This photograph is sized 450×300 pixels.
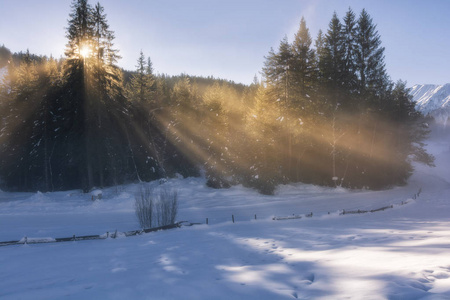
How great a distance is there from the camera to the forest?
88.3ft

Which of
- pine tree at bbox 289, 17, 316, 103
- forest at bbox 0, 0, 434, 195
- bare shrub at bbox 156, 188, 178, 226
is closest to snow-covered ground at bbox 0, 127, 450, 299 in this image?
bare shrub at bbox 156, 188, 178, 226

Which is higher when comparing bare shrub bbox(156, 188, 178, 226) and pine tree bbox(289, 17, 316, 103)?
pine tree bbox(289, 17, 316, 103)

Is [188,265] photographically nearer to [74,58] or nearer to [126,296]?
[126,296]

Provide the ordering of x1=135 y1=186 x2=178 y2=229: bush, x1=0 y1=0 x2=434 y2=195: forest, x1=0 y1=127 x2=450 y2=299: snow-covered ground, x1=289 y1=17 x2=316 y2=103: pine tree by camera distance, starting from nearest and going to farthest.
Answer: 1. x1=0 y1=127 x2=450 y2=299: snow-covered ground
2. x1=135 y1=186 x2=178 y2=229: bush
3. x1=0 y1=0 x2=434 y2=195: forest
4. x1=289 y1=17 x2=316 y2=103: pine tree

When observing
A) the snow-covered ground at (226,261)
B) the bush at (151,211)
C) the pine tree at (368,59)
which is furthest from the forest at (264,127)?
the bush at (151,211)

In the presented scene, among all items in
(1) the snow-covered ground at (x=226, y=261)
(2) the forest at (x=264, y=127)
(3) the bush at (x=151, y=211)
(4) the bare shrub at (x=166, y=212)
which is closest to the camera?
(1) the snow-covered ground at (x=226, y=261)

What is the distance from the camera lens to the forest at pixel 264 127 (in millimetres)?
26906

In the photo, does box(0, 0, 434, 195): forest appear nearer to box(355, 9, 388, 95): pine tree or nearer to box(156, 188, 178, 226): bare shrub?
box(355, 9, 388, 95): pine tree

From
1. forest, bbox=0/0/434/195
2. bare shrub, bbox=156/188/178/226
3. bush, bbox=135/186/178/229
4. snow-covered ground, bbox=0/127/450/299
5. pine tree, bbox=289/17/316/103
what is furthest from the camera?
pine tree, bbox=289/17/316/103

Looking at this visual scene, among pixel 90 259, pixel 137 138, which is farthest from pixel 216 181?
pixel 90 259

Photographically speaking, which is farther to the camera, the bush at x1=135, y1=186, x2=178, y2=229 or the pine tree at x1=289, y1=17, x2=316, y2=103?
the pine tree at x1=289, y1=17, x2=316, y2=103

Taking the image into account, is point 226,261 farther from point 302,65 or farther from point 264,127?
point 302,65

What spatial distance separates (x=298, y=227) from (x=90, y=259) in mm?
10207

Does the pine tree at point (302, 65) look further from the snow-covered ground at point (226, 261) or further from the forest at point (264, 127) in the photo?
the snow-covered ground at point (226, 261)
